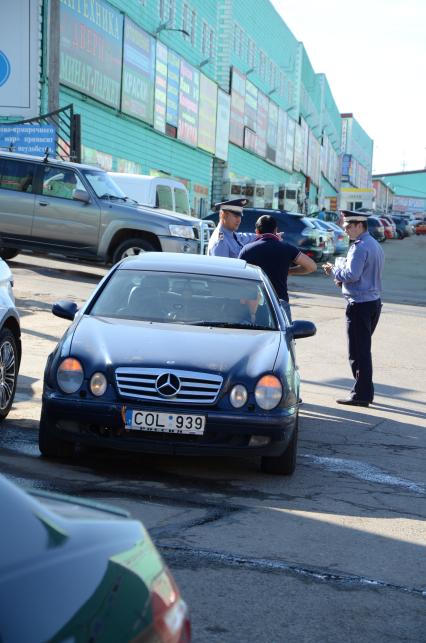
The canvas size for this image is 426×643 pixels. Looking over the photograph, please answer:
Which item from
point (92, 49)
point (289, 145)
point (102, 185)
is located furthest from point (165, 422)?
point (289, 145)

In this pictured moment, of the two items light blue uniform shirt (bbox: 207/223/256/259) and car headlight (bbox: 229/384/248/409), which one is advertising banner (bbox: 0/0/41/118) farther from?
car headlight (bbox: 229/384/248/409)

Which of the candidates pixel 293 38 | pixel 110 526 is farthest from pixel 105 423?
pixel 293 38

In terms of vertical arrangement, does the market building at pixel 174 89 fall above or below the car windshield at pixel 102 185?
above

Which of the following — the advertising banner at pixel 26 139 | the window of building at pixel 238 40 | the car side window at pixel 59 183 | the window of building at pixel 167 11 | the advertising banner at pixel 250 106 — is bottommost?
the car side window at pixel 59 183

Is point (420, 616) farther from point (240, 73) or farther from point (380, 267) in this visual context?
point (240, 73)

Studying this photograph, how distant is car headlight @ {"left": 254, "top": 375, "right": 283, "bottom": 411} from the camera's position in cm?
668

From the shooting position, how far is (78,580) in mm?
2094

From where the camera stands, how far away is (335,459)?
7.71 metres

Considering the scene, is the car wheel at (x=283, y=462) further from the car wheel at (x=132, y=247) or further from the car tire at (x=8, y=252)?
the car tire at (x=8, y=252)

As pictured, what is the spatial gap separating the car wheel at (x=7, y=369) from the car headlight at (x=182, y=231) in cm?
1147

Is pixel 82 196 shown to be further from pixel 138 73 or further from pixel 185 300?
pixel 138 73

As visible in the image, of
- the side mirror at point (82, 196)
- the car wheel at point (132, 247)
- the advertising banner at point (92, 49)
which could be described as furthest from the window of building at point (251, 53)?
the car wheel at point (132, 247)

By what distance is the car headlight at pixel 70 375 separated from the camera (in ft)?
22.0

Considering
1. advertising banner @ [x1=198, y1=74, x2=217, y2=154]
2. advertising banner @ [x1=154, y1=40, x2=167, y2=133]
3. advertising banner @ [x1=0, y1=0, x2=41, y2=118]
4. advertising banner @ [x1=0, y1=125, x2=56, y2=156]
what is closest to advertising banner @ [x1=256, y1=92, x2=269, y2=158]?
advertising banner @ [x1=198, y1=74, x2=217, y2=154]
